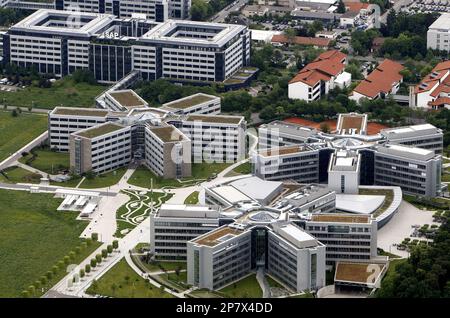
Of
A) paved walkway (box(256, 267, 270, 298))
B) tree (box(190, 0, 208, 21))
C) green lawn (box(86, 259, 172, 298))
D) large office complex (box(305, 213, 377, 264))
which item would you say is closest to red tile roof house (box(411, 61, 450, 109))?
tree (box(190, 0, 208, 21))

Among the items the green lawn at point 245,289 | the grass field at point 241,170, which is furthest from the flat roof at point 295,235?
the grass field at point 241,170

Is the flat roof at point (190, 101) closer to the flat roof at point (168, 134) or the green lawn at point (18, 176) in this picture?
the flat roof at point (168, 134)

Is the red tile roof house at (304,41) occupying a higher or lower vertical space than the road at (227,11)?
lower

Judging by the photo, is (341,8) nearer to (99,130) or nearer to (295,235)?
(99,130)

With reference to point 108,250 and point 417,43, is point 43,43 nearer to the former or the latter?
point 417,43

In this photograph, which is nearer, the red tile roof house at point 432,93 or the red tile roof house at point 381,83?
the red tile roof house at point 432,93
